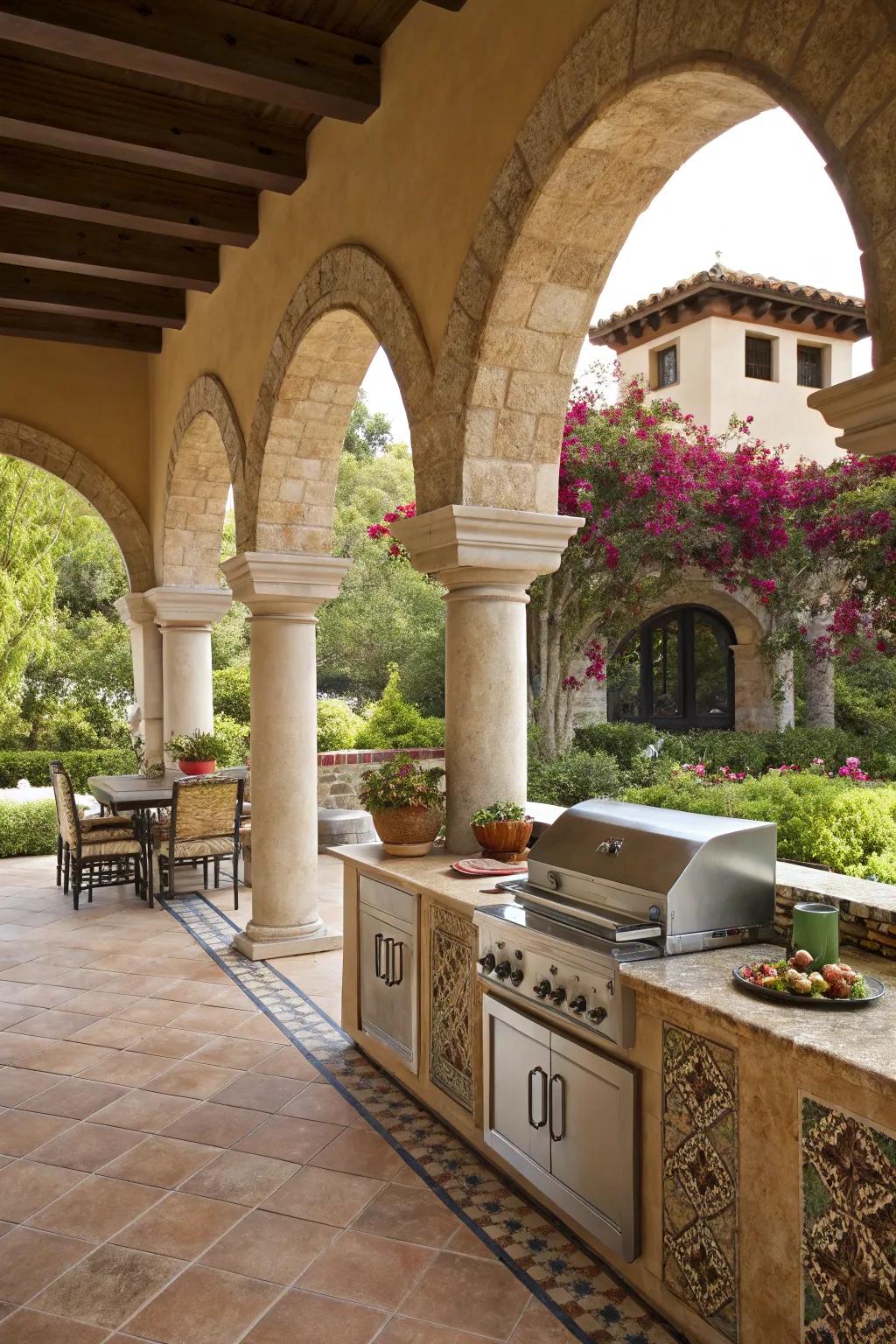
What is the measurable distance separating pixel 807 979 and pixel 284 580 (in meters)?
4.13

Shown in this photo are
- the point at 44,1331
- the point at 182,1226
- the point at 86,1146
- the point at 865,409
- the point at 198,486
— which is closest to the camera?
the point at 865,409

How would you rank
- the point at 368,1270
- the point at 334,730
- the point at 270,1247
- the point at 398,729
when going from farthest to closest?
the point at 334,730, the point at 398,729, the point at 270,1247, the point at 368,1270

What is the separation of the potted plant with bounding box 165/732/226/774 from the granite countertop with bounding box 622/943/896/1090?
18.9 ft

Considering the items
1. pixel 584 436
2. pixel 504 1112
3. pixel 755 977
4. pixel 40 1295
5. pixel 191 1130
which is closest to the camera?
pixel 755 977

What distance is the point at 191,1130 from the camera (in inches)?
146

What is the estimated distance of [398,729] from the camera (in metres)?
11.1

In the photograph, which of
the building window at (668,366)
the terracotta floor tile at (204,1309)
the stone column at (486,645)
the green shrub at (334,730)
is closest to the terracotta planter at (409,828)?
the stone column at (486,645)

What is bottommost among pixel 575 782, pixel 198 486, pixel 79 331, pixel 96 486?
pixel 575 782

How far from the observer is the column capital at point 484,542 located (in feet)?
12.5

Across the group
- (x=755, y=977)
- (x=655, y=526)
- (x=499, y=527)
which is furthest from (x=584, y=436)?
(x=755, y=977)

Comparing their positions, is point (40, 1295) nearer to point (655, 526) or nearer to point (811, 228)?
point (655, 526)

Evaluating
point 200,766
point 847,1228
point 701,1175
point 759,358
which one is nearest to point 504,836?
point 701,1175

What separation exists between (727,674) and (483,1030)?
11056 mm

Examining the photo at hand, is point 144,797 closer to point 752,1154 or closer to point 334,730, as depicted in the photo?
point 334,730
